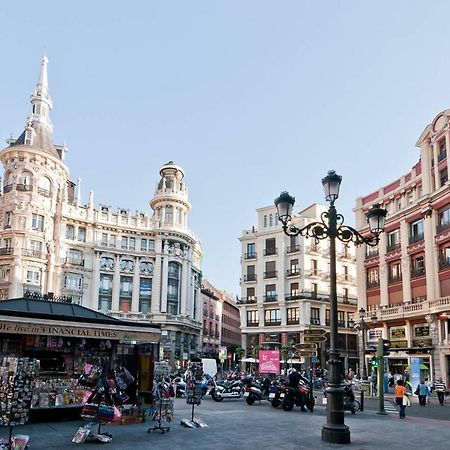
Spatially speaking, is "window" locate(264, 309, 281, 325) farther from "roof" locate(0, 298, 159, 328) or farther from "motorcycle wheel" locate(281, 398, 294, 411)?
"roof" locate(0, 298, 159, 328)

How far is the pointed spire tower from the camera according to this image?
190ft

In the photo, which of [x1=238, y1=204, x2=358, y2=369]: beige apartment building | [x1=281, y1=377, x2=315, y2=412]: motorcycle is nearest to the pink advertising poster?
[x1=281, y1=377, x2=315, y2=412]: motorcycle

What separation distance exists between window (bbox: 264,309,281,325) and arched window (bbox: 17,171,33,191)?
102 feet

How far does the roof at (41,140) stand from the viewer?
5812 cm

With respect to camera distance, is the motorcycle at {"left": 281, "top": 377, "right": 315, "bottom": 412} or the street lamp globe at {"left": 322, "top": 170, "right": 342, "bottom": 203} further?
the motorcycle at {"left": 281, "top": 377, "right": 315, "bottom": 412}

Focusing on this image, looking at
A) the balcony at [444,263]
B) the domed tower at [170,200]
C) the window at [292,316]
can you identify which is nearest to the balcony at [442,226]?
the balcony at [444,263]

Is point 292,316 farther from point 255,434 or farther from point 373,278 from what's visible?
point 255,434

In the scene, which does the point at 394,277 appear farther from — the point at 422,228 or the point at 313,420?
the point at 313,420

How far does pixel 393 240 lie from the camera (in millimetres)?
41688

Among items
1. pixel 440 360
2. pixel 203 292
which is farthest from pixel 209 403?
pixel 203 292

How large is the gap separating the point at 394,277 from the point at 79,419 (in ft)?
106

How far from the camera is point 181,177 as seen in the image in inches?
2734

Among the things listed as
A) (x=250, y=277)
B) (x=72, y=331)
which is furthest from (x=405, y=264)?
(x=72, y=331)

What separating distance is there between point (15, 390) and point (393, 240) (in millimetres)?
36660
